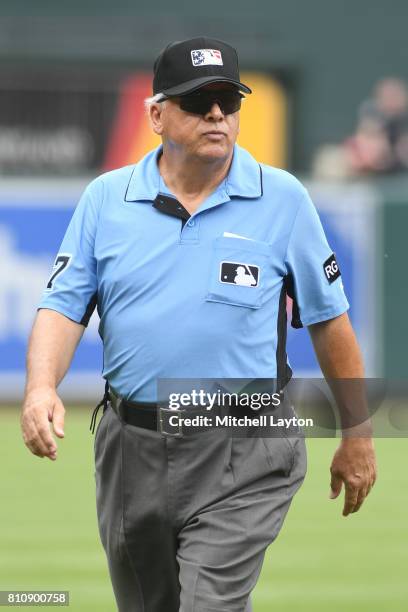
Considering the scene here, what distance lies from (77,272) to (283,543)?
4211mm

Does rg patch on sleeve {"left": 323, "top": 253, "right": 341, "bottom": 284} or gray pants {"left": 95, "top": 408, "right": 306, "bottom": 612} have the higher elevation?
rg patch on sleeve {"left": 323, "top": 253, "right": 341, "bottom": 284}

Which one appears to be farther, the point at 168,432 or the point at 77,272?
the point at 77,272

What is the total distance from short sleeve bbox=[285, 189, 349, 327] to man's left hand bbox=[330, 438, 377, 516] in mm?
419

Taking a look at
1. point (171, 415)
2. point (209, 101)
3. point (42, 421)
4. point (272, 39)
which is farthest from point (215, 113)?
point (272, 39)

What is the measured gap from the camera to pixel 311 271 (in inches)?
198

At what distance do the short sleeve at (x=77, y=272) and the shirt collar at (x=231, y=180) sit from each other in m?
0.14

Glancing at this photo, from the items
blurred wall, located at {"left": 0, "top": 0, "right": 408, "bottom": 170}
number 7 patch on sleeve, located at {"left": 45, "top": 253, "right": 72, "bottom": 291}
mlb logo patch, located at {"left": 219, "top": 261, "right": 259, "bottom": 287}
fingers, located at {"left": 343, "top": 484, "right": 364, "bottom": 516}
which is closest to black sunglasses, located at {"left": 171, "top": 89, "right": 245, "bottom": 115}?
mlb logo patch, located at {"left": 219, "top": 261, "right": 259, "bottom": 287}

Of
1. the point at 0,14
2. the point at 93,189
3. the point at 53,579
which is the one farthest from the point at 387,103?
the point at 93,189

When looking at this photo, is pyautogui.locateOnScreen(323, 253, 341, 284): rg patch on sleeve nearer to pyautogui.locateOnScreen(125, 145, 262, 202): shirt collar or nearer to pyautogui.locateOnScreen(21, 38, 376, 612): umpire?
pyautogui.locateOnScreen(21, 38, 376, 612): umpire

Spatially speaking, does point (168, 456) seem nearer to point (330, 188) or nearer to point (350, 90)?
point (330, 188)

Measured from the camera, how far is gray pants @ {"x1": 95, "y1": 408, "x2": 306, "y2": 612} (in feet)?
15.8

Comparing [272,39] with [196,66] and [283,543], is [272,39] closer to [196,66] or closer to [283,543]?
[283,543]

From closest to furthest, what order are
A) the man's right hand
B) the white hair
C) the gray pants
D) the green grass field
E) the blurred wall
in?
the man's right hand
the gray pants
the white hair
the green grass field
the blurred wall

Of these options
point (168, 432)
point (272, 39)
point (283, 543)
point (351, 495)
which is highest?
point (168, 432)
